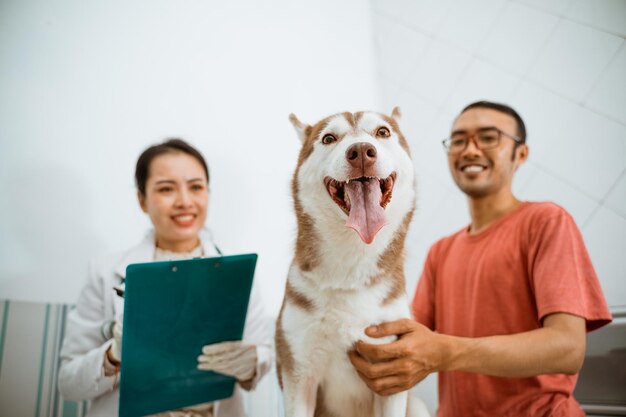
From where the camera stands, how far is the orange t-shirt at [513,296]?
125cm

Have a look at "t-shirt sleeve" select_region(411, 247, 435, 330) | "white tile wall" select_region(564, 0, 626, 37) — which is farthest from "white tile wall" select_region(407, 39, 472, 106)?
"t-shirt sleeve" select_region(411, 247, 435, 330)

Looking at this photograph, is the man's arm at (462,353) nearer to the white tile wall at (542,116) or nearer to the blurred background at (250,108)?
the blurred background at (250,108)

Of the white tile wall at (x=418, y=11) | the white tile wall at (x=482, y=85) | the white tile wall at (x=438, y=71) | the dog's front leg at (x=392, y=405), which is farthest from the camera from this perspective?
the white tile wall at (x=418, y=11)

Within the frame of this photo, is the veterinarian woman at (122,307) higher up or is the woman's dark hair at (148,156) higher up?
the woman's dark hair at (148,156)

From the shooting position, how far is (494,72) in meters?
2.21

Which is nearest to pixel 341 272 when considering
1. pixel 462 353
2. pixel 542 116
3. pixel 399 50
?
pixel 462 353

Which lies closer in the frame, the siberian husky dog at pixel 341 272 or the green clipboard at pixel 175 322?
the siberian husky dog at pixel 341 272

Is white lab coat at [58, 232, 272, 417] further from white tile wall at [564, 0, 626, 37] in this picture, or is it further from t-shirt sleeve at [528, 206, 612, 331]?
white tile wall at [564, 0, 626, 37]

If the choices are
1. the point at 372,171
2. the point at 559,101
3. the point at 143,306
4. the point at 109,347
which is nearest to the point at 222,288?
the point at 143,306

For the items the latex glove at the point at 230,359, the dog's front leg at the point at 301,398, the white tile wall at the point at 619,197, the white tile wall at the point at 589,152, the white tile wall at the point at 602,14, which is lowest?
the latex glove at the point at 230,359

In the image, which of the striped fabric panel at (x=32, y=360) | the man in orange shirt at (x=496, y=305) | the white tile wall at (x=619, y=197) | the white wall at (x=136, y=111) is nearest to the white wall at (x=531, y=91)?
the white tile wall at (x=619, y=197)

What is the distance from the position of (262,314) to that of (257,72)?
1.42 meters

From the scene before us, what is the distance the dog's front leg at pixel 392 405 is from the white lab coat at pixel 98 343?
0.54 meters

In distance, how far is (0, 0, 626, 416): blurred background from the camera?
5.31 ft
